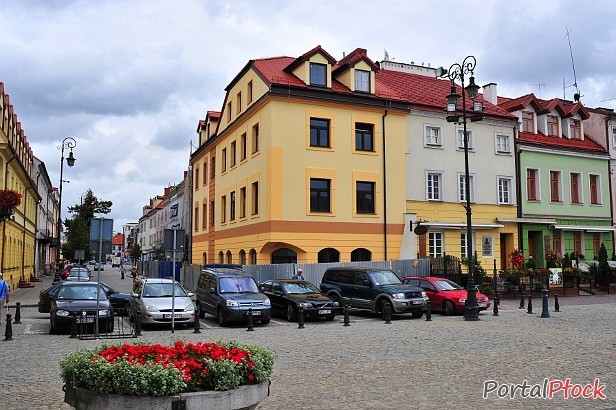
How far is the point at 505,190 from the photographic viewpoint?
117ft

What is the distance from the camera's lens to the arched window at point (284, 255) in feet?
97.8

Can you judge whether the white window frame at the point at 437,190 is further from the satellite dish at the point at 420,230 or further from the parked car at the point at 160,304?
the parked car at the point at 160,304

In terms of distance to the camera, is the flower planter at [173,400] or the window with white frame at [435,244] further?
the window with white frame at [435,244]

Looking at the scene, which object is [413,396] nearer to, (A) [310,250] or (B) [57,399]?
(B) [57,399]

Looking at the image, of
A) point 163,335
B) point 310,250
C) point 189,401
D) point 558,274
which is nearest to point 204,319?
point 163,335

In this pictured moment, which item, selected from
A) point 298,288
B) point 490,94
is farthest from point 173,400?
point 490,94

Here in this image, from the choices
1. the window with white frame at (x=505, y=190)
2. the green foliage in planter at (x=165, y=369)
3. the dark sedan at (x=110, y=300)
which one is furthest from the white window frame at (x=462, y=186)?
the green foliage in planter at (x=165, y=369)

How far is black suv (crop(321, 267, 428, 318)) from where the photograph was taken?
818 inches

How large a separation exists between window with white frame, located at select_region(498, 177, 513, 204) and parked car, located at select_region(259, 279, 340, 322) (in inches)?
723

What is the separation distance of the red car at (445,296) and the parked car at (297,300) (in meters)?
4.55

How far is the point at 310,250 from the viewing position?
2934 centimetres

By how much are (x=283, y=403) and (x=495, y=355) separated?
595cm

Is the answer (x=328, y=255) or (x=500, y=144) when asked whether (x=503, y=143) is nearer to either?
(x=500, y=144)

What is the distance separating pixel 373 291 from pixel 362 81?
14425 mm
